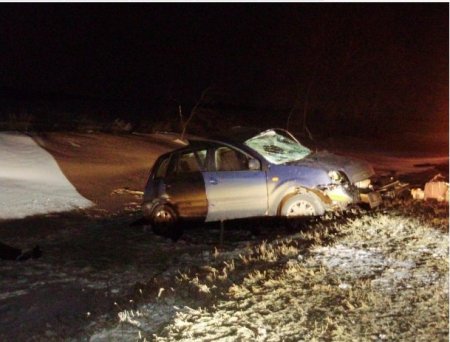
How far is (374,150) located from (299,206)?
1767cm

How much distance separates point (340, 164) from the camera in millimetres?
9422

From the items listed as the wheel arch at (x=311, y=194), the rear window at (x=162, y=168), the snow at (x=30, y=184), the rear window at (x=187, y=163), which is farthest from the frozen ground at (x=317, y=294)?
the snow at (x=30, y=184)

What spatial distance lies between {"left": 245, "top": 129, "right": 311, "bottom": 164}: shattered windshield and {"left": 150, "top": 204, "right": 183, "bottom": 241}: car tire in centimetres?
166

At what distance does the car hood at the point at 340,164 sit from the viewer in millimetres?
9258

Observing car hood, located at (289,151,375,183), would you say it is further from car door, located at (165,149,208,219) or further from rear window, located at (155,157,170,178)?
rear window, located at (155,157,170,178)

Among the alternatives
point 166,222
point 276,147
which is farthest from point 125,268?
point 276,147

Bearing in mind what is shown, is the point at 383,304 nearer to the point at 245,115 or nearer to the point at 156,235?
the point at 156,235

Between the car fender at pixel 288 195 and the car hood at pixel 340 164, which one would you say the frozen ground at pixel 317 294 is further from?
the car hood at pixel 340 164

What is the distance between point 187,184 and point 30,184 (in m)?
6.56

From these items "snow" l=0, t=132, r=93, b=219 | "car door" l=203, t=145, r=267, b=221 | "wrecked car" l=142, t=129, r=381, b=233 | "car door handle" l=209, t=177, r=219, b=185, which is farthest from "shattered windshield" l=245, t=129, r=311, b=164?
"snow" l=0, t=132, r=93, b=219

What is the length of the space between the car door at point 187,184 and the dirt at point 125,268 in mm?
488

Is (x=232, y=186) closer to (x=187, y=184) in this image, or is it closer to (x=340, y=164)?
(x=187, y=184)

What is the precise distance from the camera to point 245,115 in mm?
40656

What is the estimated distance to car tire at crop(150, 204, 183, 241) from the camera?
9781mm
